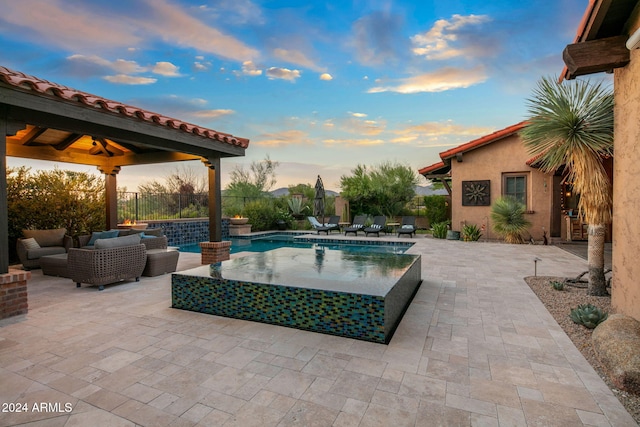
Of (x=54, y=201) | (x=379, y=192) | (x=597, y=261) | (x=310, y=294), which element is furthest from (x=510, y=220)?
(x=54, y=201)

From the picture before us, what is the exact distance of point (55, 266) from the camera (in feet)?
20.5

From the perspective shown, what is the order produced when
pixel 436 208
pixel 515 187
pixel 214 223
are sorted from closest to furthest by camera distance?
pixel 214 223, pixel 515 187, pixel 436 208

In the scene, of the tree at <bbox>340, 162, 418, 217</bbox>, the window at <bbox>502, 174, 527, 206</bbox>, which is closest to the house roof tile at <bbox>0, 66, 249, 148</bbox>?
the window at <bbox>502, 174, 527, 206</bbox>

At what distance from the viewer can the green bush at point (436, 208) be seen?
16.5 m

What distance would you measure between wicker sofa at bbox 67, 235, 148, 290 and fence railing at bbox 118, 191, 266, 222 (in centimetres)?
723

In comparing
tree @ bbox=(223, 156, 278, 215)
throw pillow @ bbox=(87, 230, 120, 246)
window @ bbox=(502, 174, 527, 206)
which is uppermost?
tree @ bbox=(223, 156, 278, 215)

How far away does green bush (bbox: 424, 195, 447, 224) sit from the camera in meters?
16.5

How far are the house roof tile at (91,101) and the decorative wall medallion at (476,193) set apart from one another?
9026mm

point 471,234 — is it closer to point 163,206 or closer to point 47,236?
point 47,236

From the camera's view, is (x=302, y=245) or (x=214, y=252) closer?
(x=214, y=252)

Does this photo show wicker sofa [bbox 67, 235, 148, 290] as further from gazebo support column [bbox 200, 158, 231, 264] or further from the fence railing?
the fence railing

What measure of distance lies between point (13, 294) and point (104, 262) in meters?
1.29

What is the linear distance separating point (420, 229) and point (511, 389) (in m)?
15.0

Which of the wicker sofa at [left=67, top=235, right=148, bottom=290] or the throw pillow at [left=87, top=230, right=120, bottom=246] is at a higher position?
the throw pillow at [left=87, top=230, right=120, bottom=246]
